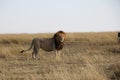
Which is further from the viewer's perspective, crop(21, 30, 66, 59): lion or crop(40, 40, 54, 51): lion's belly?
crop(40, 40, 54, 51): lion's belly

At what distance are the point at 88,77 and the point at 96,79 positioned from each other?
0.30 metres

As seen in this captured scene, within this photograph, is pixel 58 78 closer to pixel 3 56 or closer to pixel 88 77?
pixel 88 77

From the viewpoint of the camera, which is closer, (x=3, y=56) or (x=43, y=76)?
(x=43, y=76)

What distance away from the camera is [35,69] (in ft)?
38.2

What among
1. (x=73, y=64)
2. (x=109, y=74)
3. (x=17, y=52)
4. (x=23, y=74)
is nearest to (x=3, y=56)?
(x=17, y=52)

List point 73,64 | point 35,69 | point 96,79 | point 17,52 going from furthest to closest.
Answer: point 17,52, point 73,64, point 35,69, point 96,79

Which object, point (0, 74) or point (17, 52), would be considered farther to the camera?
point (17, 52)

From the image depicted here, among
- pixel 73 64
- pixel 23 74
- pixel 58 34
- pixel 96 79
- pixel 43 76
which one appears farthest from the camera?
pixel 58 34

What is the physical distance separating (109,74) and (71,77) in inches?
61.2

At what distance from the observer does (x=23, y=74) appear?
10.6m

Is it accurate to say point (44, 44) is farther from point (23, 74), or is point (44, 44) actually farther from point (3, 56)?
point (23, 74)

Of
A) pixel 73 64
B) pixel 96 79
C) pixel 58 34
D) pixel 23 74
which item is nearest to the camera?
pixel 96 79

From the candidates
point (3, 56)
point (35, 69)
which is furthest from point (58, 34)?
point (35, 69)

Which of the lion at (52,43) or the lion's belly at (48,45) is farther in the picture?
the lion's belly at (48,45)
